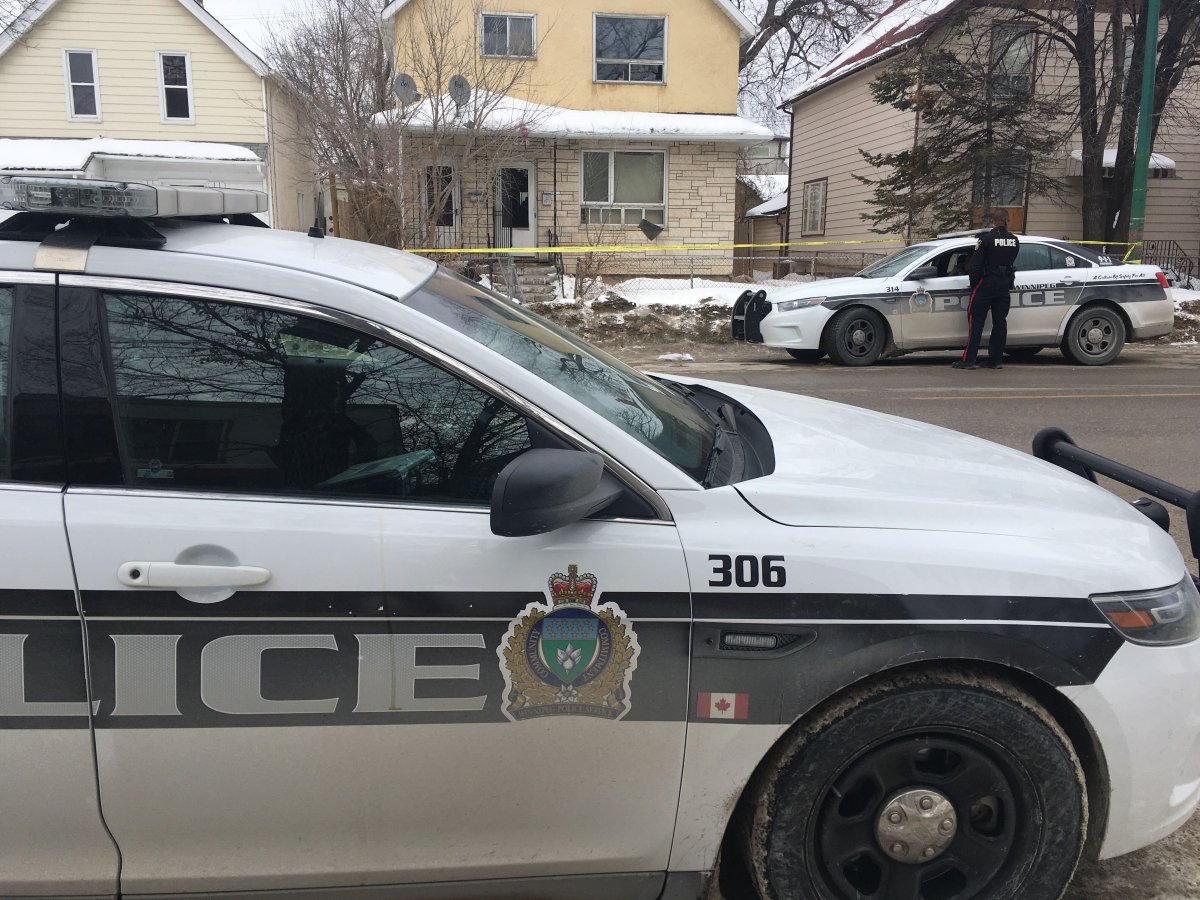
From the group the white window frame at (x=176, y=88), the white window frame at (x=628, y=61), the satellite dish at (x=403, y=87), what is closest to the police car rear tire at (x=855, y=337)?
the satellite dish at (x=403, y=87)

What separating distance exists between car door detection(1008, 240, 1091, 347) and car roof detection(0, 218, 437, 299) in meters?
11.3

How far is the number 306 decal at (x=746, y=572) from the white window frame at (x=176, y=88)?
2569cm

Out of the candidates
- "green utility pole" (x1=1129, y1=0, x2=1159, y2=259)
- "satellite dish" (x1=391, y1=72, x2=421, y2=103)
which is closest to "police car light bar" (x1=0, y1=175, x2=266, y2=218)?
"satellite dish" (x1=391, y1=72, x2=421, y2=103)

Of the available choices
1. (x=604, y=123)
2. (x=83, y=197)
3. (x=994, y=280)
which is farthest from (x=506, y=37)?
(x=83, y=197)

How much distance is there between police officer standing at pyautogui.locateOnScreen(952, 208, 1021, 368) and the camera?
38.2ft

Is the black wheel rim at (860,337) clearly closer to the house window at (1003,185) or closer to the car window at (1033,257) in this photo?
the car window at (1033,257)

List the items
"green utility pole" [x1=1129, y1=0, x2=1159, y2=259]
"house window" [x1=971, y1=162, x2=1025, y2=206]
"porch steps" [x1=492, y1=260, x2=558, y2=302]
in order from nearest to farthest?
"green utility pole" [x1=1129, y1=0, x2=1159, y2=259] < "porch steps" [x1=492, y1=260, x2=558, y2=302] < "house window" [x1=971, y1=162, x2=1025, y2=206]

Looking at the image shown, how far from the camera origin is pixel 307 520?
2.00 meters

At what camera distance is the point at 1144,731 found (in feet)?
7.21

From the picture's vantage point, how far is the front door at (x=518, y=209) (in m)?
22.0

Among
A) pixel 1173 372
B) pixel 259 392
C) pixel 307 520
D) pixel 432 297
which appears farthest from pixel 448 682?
pixel 1173 372

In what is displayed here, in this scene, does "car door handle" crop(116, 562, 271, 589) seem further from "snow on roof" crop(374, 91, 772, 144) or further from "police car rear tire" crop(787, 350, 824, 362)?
"snow on roof" crop(374, 91, 772, 144)

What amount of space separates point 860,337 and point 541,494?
10943 millimetres

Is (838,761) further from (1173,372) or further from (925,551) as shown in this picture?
(1173,372)
